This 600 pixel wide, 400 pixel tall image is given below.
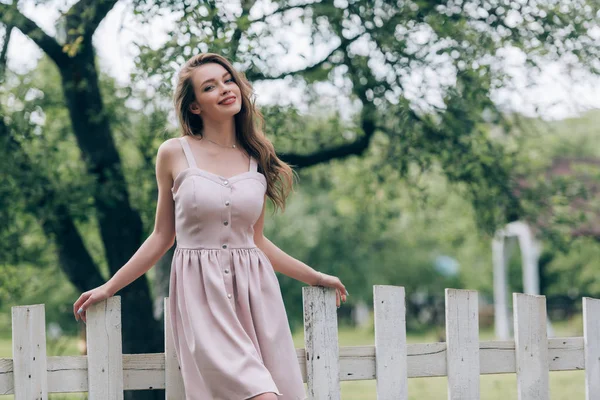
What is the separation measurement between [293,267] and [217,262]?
0.39 m

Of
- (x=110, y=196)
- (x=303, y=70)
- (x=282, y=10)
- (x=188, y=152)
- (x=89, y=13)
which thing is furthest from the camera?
(x=303, y=70)

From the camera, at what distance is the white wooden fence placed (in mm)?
2936

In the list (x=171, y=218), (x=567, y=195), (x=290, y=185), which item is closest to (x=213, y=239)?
(x=171, y=218)

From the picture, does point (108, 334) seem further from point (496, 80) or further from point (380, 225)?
point (380, 225)

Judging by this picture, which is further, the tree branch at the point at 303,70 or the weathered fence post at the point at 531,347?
the tree branch at the point at 303,70

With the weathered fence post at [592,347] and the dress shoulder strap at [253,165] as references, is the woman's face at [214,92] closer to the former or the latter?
the dress shoulder strap at [253,165]

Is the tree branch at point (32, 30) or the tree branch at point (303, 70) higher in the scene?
the tree branch at point (32, 30)

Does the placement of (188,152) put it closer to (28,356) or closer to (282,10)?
(28,356)

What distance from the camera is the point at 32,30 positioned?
508 centimetres

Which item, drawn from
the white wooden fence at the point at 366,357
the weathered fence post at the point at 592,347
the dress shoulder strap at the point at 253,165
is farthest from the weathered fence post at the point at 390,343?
the weathered fence post at the point at 592,347

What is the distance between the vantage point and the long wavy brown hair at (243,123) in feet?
10.5

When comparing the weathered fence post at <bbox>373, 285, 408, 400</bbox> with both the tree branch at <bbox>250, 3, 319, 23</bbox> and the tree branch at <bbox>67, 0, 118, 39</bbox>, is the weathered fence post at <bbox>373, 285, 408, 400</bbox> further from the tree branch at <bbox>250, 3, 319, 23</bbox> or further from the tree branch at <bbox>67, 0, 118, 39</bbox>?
the tree branch at <bbox>67, 0, 118, 39</bbox>

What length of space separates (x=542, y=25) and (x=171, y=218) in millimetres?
3022

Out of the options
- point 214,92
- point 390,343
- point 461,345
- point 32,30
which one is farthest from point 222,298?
point 32,30
